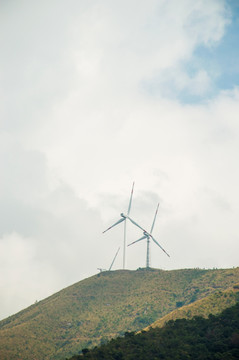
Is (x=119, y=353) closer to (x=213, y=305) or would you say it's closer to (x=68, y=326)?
(x=213, y=305)

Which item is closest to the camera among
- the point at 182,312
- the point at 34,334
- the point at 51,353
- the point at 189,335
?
the point at 189,335

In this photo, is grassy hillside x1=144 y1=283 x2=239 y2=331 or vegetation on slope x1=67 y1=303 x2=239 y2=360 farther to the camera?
grassy hillside x1=144 y1=283 x2=239 y2=331

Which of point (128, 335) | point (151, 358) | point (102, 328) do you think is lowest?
point (151, 358)

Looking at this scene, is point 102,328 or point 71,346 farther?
point 102,328

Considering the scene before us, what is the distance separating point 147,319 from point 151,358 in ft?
330

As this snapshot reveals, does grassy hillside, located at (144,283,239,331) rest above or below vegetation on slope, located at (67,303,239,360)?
above

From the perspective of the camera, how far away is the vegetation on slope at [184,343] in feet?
300

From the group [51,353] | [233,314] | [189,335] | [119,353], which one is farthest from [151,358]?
[51,353]

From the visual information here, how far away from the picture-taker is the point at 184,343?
330 ft

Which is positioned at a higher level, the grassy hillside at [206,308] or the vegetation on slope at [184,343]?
the grassy hillside at [206,308]

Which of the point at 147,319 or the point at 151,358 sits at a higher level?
the point at 147,319

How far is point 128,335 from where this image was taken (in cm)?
11569

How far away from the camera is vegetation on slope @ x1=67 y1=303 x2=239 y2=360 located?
91.4 m

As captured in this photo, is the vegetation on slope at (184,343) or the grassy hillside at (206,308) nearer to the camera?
the vegetation on slope at (184,343)
